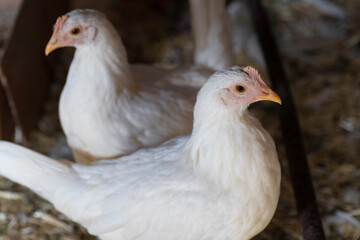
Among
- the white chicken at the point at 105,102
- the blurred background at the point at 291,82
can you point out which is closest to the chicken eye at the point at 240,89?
the white chicken at the point at 105,102

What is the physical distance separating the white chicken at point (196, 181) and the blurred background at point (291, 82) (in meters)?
0.63

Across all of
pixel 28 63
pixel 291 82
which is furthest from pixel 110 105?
pixel 291 82

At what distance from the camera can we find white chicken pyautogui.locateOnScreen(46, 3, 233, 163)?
210 cm

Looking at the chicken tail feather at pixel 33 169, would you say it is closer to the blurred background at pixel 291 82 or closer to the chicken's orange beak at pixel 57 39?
the chicken's orange beak at pixel 57 39

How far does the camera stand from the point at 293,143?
8.34ft

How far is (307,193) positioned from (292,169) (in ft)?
0.56

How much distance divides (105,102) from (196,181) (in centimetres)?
64

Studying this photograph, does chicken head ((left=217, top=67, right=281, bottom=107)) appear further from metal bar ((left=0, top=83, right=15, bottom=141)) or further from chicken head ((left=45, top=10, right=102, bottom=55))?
metal bar ((left=0, top=83, right=15, bottom=141))

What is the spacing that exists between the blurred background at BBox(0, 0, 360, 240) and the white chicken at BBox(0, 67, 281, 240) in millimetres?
634

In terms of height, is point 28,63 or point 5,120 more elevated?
point 28,63

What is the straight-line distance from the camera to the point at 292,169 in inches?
95.6

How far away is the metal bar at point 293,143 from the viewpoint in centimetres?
218

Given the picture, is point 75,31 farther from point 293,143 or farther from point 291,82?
point 291,82

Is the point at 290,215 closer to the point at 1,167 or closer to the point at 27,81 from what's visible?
the point at 1,167
